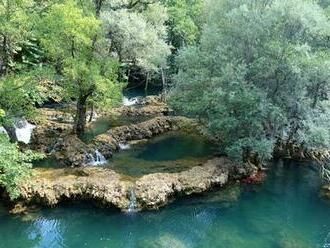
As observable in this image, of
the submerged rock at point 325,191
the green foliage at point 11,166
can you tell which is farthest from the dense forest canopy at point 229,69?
the green foliage at point 11,166

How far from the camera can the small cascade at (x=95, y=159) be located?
29.8m

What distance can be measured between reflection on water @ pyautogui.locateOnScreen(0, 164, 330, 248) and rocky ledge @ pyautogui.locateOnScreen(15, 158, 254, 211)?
1.71ft

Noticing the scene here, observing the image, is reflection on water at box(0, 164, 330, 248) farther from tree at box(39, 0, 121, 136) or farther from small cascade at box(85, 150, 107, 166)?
tree at box(39, 0, 121, 136)

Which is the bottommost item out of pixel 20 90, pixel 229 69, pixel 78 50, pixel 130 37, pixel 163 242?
pixel 163 242

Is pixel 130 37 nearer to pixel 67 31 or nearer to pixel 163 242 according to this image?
pixel 67 31

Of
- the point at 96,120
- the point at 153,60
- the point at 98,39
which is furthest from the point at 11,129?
the point at 153,60

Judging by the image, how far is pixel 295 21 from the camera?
28078 mm

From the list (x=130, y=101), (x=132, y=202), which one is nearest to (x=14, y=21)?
(x=132, y=202)

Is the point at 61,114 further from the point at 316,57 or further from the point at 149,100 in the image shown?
the point at 316,57

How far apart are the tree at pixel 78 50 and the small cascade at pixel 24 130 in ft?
14.6

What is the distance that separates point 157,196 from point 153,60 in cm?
2221

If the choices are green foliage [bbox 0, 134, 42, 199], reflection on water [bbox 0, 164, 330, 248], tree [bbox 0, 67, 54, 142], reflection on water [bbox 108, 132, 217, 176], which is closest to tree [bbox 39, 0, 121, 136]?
tree [bbox 0, 67, 54, 142]

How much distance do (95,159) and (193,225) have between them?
9488mm

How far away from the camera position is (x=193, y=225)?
23.6 metres
